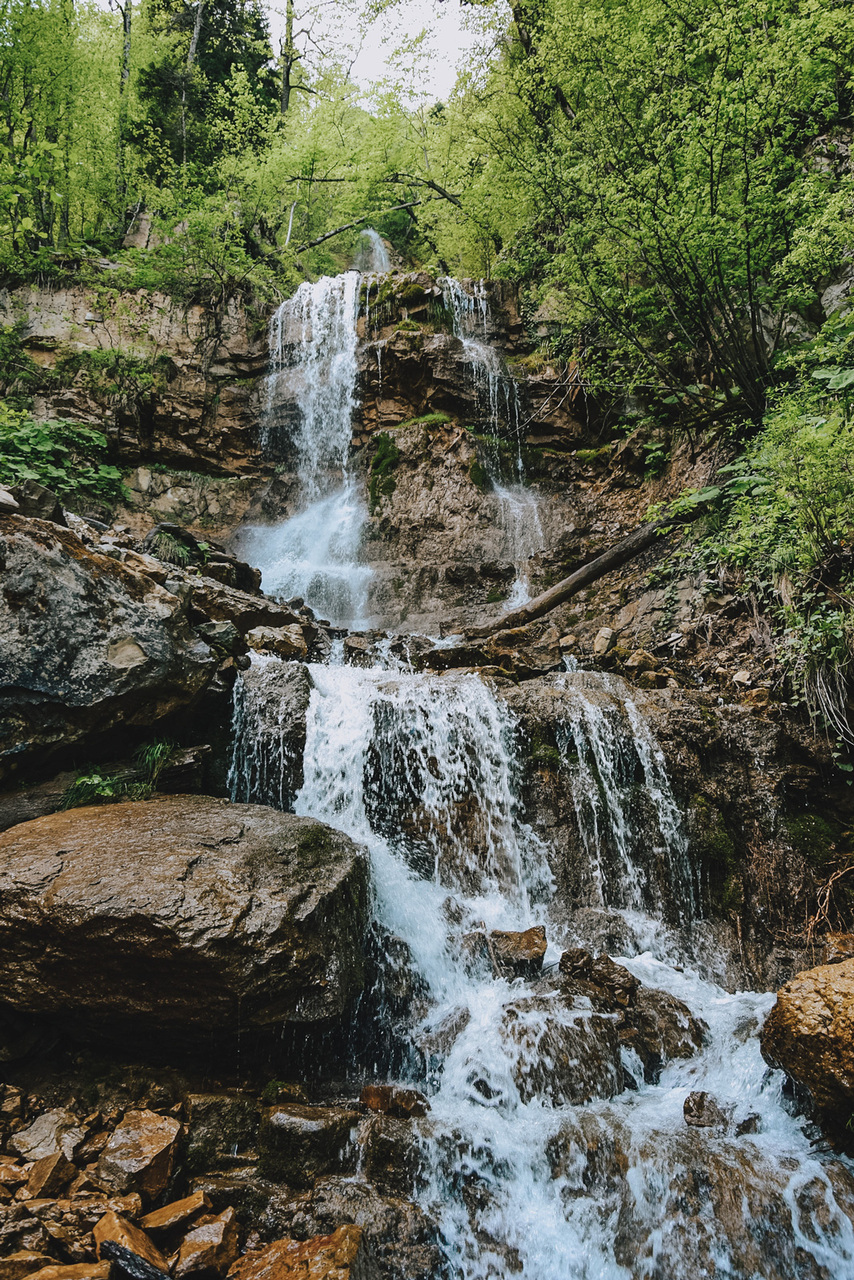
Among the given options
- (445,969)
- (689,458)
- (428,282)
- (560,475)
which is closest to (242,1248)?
(445,969)

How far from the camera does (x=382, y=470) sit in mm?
13812

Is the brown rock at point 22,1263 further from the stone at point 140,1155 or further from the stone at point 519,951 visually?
the stone at point 519,951

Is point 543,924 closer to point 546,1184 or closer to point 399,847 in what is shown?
point 399,847

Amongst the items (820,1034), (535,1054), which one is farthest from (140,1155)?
(820,1034)

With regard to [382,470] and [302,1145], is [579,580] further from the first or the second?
[302,1145]

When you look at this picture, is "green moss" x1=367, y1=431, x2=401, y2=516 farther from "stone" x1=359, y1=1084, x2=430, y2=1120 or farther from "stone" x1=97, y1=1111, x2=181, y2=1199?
"stone" x1=97, y1=1111, x2=181, y2=1199

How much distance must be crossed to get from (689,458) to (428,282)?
8.69 metres

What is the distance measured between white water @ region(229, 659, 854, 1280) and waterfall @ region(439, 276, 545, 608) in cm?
551

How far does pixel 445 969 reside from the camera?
15.9 ft

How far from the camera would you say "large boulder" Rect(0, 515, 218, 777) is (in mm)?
4355

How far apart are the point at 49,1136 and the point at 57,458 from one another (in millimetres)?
10988

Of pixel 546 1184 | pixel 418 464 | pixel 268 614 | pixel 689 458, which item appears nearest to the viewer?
pixel 546 1184

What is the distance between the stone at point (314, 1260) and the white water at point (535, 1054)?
54 cm

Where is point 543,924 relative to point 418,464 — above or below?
below
